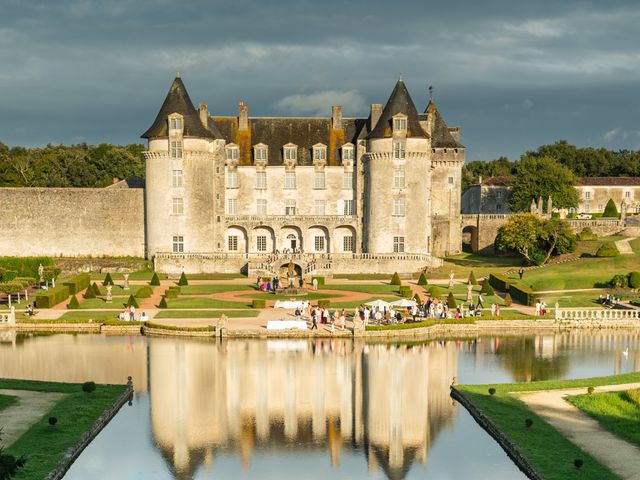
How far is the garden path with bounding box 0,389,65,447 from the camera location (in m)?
27.5

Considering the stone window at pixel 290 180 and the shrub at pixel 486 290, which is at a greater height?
the stone window at pixel 290 180

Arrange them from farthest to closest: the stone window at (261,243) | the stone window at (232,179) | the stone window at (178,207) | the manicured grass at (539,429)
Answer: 1. the stone window at (261,243)
2. the stone window at (232,179)
3. the stone window at (178,207)
4. the manicured grass at (539,429)

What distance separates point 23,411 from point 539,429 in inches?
679

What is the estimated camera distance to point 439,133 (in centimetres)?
8656

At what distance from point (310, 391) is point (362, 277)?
38704 millimetres

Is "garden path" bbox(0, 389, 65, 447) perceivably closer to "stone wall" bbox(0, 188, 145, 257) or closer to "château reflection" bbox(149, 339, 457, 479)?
"château reflection" bbox(149, 339, 457, 479)

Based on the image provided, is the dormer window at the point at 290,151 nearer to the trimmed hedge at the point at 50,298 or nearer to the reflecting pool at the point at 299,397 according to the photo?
the trimmed hedge at the point at 50,298

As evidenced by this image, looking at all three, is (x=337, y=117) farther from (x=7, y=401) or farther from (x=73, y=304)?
(x=7, y=401)

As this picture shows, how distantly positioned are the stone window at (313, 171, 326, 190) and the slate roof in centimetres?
120

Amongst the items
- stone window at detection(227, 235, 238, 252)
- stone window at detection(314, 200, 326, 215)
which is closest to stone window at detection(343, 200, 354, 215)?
stone window at detection(314, 200, 326, 215)

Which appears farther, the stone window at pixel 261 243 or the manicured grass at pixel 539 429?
the stone window at pixel 261 243

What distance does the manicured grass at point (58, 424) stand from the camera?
2500 cm

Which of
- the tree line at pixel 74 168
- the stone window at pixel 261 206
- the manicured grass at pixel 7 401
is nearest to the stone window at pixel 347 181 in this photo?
the stone window at pixel 261 206

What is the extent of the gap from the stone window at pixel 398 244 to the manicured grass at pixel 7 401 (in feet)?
164
